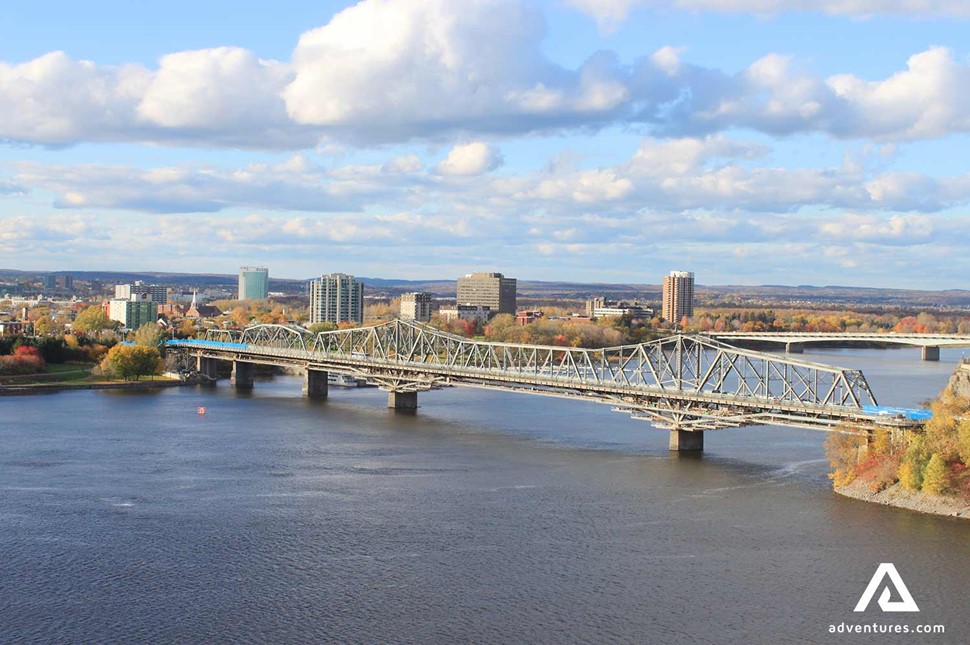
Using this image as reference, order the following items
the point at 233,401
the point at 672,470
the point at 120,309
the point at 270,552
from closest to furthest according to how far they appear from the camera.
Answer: the point at 270,552
the point at 672,470
the point at 233,401
the point at 120,309

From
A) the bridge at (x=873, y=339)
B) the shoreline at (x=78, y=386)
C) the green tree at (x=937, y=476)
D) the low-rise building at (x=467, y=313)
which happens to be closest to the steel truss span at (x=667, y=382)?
the green tree at (x=937, y=476)

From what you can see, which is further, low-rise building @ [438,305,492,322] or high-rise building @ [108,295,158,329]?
low-rise building @ [438,305,492,322]

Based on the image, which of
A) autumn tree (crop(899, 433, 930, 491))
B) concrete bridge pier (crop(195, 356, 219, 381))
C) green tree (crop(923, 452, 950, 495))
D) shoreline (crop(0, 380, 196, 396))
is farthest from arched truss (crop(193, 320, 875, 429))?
concrete bridge pier (crop(195, 356, 219, 381))

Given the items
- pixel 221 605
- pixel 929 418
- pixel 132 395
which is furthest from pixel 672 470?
pixel 132 395

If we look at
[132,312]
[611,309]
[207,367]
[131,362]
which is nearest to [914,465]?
[131,362]

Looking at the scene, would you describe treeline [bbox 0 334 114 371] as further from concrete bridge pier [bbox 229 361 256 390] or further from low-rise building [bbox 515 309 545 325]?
low-rise building [bbox 515 309 545 325]

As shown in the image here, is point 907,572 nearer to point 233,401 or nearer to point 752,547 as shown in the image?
point 752,547
